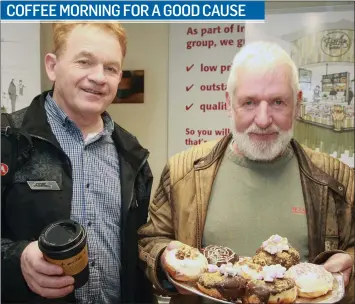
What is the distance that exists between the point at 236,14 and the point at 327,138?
0.45m

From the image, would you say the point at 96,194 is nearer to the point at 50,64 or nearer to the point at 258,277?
the point at 50,64

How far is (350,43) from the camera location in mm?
1140

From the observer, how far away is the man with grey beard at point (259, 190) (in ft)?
3.58

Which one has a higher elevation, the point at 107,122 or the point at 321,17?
the point at 321,17

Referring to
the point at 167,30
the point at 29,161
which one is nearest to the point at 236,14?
the point at 167,30

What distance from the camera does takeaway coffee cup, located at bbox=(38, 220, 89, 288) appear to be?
1.00m

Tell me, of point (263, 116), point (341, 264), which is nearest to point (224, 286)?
point (341, 264)

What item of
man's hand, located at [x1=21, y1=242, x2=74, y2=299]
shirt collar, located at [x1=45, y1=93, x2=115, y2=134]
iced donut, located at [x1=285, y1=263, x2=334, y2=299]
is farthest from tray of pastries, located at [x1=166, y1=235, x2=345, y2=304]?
shirt collar, located at [x1=45, y1=93, x2=115, y2=134]

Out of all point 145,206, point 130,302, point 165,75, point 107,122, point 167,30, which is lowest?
point 130,302

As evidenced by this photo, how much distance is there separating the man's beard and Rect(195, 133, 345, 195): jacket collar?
0.04m

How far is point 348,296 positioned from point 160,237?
0.56 metres

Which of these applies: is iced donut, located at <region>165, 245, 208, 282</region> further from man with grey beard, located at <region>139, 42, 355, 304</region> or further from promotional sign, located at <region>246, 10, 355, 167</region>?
promotional sign, located at <region>246, 10, 355, 167</region>

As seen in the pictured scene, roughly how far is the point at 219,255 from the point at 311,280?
0.77ft

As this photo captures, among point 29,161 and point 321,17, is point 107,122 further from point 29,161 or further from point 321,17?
point 321,17
